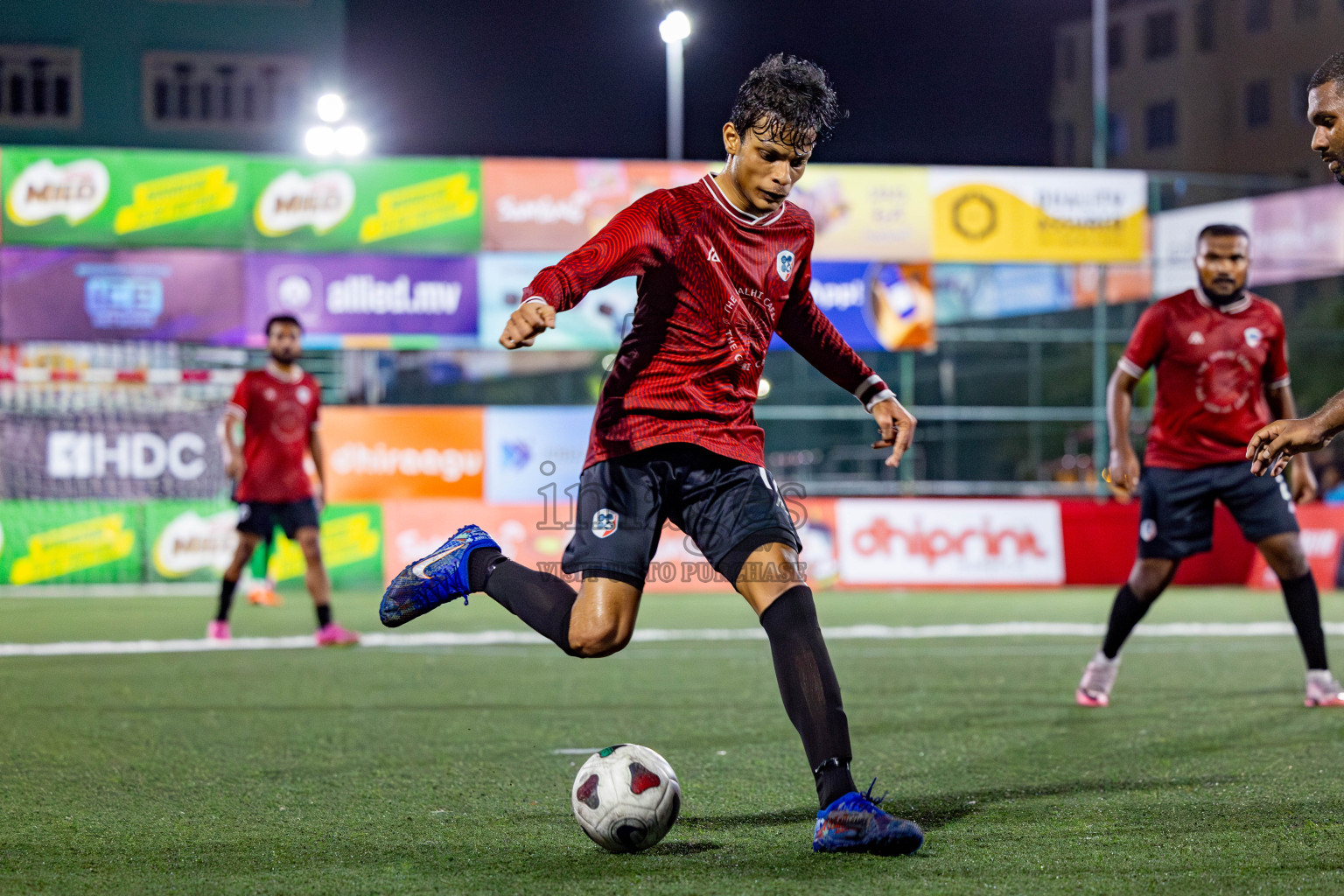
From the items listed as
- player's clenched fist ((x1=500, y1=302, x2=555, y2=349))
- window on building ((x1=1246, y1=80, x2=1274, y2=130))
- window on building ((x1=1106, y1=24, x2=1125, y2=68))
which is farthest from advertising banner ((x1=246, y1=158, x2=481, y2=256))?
window on building ((x1=1106, y1=24, x2=1125, y2=68))

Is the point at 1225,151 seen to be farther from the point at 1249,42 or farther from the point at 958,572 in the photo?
the point at 958,572

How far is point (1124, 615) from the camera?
7289mm

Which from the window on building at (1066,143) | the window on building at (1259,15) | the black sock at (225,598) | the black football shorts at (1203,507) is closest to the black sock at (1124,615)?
the black football shorts at (1203,507)

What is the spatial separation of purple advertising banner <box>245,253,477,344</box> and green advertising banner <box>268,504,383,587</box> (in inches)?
98.2

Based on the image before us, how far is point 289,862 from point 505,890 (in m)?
0.68

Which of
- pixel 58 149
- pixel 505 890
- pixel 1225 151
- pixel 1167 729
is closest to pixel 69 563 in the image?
pixel 58 149

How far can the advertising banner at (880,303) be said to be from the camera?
19.7 m

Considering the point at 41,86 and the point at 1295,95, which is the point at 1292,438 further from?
the point at 1295,95

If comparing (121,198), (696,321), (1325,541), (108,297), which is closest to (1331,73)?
(696,321)

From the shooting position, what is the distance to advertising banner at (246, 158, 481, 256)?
63.8 ft

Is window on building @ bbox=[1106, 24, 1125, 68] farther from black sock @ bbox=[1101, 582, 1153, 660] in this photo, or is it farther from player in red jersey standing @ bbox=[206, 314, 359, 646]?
black sock @ bbox=[1101, 582, 1153, 660]

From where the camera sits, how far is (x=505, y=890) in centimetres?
366

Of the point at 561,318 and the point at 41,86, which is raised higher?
the point at 41,86

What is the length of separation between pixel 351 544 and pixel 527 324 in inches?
589
